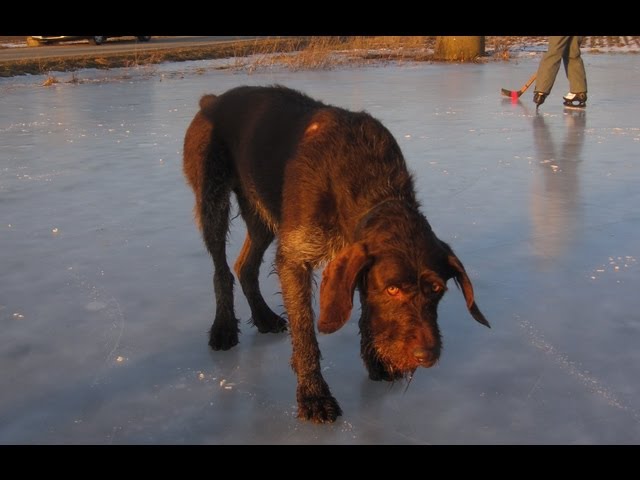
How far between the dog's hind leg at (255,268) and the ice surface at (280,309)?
0.10 m

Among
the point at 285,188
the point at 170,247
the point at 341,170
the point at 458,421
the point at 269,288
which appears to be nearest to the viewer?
the point at 458,421

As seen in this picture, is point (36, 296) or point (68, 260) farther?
point (68, 260)

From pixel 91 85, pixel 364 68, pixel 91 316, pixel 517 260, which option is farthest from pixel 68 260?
pixel 364 68

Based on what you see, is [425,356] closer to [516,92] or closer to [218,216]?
[218,216]

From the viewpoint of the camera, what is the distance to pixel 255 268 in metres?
4.71

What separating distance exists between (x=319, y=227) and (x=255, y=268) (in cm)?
114

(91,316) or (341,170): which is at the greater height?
(341,170)

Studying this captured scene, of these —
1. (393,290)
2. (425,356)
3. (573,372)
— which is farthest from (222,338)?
(573,372)

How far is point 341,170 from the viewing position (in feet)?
12.0

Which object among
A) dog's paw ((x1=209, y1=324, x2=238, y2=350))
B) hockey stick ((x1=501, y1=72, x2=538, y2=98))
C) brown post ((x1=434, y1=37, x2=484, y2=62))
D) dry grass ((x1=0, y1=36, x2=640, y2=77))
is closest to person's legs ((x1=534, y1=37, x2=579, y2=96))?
hockey stick ((x1=501, y1=72, x2=538, y2=98))

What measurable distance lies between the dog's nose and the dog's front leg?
2.00ft

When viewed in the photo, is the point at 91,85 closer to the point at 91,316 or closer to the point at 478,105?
the point at 478,105

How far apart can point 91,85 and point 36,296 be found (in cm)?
1207

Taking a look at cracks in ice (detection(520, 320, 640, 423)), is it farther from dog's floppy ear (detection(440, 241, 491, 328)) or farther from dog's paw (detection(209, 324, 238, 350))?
dog's paw (detection(209, 324, 238, 350))
